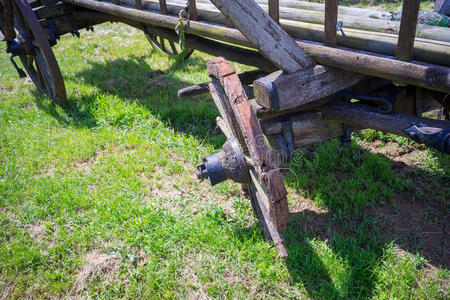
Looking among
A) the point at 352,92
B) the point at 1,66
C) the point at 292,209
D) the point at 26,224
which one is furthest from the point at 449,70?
the point at 1,66

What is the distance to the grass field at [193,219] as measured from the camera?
2105 mm

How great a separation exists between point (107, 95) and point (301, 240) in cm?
341

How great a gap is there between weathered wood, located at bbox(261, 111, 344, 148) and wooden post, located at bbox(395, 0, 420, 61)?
24.6 inches

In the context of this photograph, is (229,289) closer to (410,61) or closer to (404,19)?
(410,61)

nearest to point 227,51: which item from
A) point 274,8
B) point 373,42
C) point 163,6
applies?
point 163,6

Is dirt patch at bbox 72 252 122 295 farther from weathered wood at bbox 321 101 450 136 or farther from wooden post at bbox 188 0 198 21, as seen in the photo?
wooden post at bbox 188 0 198 21

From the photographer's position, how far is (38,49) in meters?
4.34

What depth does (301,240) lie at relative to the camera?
2334mm

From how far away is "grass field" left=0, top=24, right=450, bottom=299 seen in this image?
6.91 feet

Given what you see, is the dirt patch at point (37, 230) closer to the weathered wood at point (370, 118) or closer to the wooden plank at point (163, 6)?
the wooden plank at point (163, 6)

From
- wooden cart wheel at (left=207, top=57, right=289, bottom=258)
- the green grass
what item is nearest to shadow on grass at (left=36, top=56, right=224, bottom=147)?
wooden cart wheel at (left=207, top=57, right=289, bottom=258)

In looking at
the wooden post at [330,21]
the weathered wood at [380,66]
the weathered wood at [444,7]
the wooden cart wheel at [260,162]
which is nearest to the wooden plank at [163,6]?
the weathered wood at [380,66]

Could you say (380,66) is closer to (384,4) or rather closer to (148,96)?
(148,96)

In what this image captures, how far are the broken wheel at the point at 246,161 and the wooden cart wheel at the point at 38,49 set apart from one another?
240 cm
